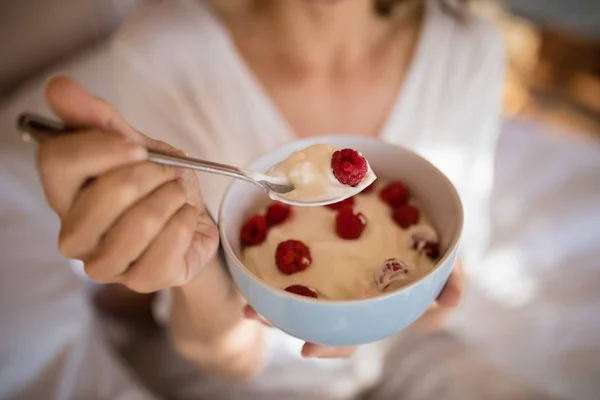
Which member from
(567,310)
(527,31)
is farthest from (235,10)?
(527,31)

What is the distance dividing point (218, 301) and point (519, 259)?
0.64 meters

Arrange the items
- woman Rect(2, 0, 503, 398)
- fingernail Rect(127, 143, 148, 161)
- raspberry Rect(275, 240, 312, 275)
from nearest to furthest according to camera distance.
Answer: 1. fingernail Rect(127, 143, 148, 161)
2. raspberry Rect(275, 240, 312, 275)
3. woman Rect(2, 0, 503, 398)

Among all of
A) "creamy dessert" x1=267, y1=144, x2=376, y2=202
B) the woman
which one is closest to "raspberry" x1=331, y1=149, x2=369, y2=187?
"creamy dessert" x1=267, y1=144, x2=376, y2=202

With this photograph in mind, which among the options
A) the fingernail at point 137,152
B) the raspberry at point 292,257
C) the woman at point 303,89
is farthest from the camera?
the woman at point 303,89

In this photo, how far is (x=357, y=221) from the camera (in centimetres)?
41

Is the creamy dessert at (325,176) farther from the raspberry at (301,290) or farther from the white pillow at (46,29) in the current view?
the white pillow at (46,29)

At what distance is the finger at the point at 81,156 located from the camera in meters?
0.28

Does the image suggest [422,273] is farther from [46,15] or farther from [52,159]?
[46,15]

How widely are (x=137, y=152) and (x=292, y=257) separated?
5.9 inches

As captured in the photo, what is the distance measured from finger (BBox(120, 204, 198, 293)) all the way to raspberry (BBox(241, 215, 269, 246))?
84 mm

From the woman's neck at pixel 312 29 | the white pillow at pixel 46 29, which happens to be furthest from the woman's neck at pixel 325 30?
the white pillow at pixel 46 29

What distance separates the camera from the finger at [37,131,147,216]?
28 cm

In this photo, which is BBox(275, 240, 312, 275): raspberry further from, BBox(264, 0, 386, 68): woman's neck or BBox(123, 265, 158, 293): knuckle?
BBox(264, 0, 386, 68): woman's neck

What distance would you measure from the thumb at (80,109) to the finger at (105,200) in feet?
0.07
